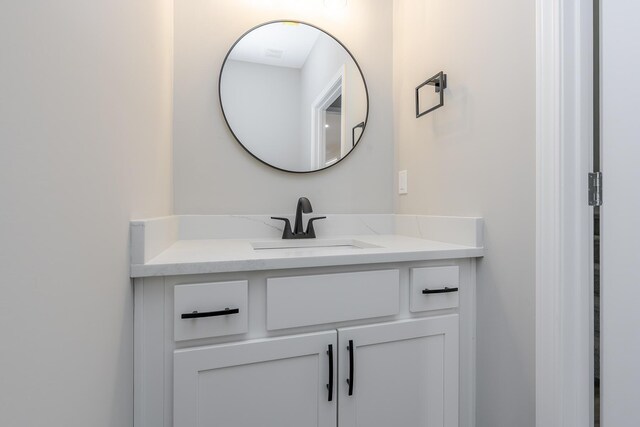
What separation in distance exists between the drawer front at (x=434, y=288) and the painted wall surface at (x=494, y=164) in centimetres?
11

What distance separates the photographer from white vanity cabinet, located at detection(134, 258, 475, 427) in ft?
2.72

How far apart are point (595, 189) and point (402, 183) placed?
2.78ft

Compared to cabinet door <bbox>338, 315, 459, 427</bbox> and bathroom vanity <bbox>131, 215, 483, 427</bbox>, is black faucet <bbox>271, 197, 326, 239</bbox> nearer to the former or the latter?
bathroom vanity <bbox>131, 215, 483, 427</bbox>

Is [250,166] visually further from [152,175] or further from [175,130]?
[152,175]

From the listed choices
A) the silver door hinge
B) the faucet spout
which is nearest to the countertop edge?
the silver door hinge

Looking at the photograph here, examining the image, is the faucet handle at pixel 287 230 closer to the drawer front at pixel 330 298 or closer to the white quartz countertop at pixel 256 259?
the white quartz countertop at pixel 256 259

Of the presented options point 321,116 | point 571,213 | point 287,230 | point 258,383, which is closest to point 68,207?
point 258,383

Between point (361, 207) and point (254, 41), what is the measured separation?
37.3 inches

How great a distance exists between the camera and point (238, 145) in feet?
4.81

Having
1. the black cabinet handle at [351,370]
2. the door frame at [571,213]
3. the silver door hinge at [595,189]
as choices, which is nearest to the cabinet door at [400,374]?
the black cabinet handle at [351,370]

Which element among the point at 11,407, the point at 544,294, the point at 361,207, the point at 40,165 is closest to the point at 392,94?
the point at 361,207

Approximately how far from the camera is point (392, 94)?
1.69 m

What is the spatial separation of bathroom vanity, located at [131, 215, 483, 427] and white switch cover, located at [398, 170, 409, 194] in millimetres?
402

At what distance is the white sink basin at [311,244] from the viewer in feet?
4.49
